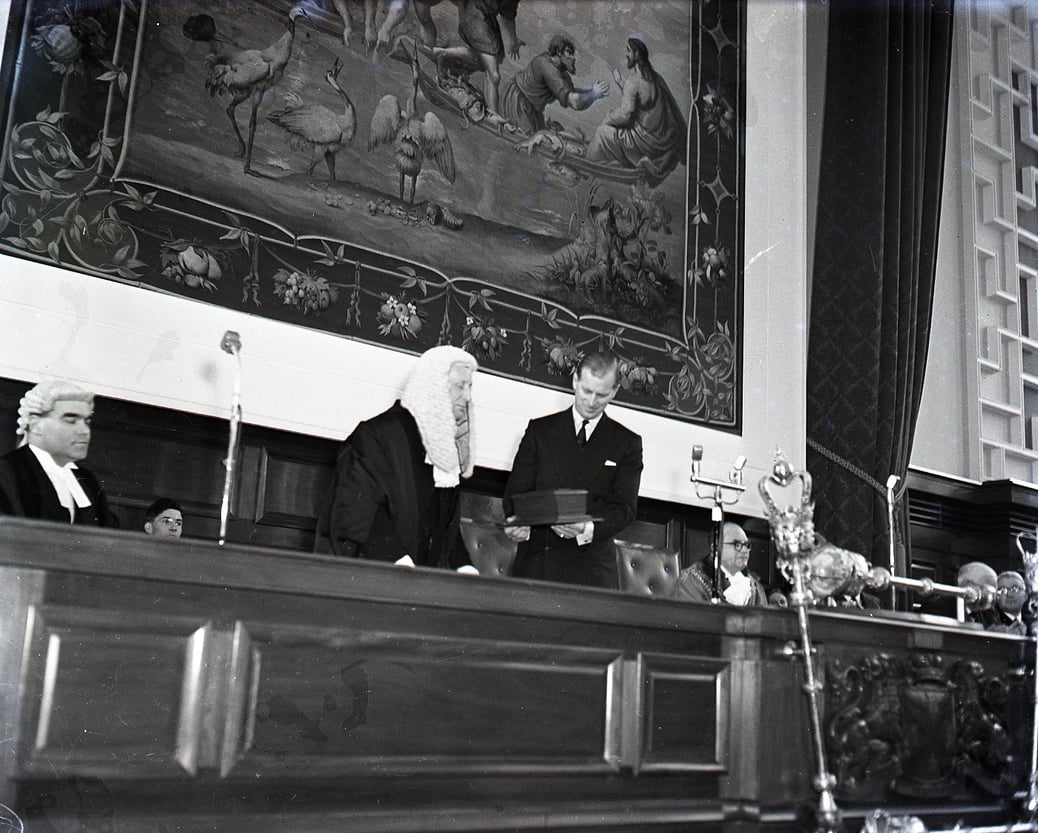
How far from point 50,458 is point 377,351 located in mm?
1949

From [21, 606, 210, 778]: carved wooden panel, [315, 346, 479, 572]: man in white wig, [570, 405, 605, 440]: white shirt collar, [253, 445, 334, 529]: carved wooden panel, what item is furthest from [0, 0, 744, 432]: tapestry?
[21, 606, 210, 778]: carved wooden panel

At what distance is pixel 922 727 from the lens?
4.71m

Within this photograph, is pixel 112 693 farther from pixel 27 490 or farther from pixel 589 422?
pixel 589 422

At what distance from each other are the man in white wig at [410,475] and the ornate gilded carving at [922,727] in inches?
64.5

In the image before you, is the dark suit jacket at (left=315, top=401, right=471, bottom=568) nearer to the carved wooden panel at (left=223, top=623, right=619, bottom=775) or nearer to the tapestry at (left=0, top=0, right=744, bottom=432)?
the tapestry at (left=0, top=0, right=744, bottom=432)

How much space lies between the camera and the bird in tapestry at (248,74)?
18.7 feet

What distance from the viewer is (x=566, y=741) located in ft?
12.7

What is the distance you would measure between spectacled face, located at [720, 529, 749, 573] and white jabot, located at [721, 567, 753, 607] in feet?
0.14

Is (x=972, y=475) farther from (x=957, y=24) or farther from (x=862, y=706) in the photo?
(x=862, y=706)

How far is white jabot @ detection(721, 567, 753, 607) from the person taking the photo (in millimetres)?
6082

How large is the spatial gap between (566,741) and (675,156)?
4875 mm

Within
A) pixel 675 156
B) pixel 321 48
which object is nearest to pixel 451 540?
pixel 321 48

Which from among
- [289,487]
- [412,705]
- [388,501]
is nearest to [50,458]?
[388,501]

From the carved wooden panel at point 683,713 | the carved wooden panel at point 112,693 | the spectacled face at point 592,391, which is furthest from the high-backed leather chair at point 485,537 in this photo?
the carved wooden panel at point 112,693
